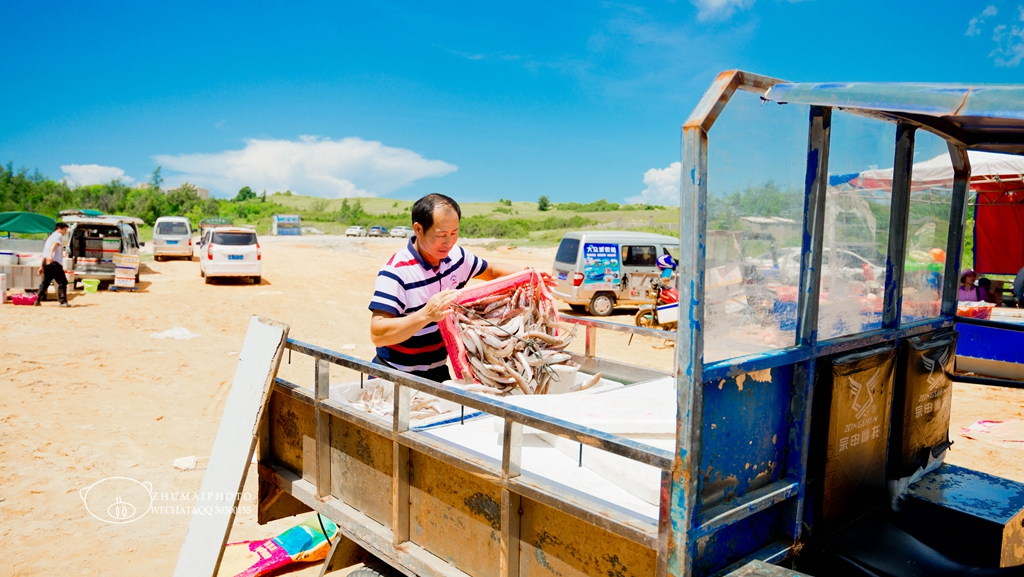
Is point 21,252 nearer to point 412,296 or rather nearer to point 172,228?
point 172,228

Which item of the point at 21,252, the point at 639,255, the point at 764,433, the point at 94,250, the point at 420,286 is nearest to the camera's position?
the point at 764,433

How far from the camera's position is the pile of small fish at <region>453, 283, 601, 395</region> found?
312 cm

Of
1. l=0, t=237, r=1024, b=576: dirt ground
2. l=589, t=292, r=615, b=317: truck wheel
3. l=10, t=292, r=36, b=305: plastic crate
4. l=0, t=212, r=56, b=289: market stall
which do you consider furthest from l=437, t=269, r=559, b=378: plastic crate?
l=0, t=212, r=56, b=289: market stall

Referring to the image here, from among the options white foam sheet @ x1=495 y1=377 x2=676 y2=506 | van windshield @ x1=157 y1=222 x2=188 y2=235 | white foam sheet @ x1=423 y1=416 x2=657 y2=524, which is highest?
van windshield @ x1=157 y1=222 x2=188 y2=235

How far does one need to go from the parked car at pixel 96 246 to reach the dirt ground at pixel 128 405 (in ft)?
2.60

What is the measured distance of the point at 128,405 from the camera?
6.88 m

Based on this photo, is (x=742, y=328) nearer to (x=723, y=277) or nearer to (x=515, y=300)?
(x=723, y=277)

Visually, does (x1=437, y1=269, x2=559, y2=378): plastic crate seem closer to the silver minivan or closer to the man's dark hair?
the man's dark hair

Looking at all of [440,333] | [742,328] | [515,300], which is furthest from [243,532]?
[742,328]

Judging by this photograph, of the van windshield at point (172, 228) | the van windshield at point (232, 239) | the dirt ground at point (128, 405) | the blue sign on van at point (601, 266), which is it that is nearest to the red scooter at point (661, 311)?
the dirt ground at point (128, 405)

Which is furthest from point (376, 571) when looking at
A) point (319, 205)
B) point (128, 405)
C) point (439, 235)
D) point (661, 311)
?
point (319, 205)

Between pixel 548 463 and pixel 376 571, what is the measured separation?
40.2 inches

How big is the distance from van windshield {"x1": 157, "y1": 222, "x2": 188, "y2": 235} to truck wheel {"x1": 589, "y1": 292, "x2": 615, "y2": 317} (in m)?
17.9

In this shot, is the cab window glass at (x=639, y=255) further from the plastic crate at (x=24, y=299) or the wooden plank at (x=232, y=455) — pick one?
the plastic crate at (x=24, y=299)
